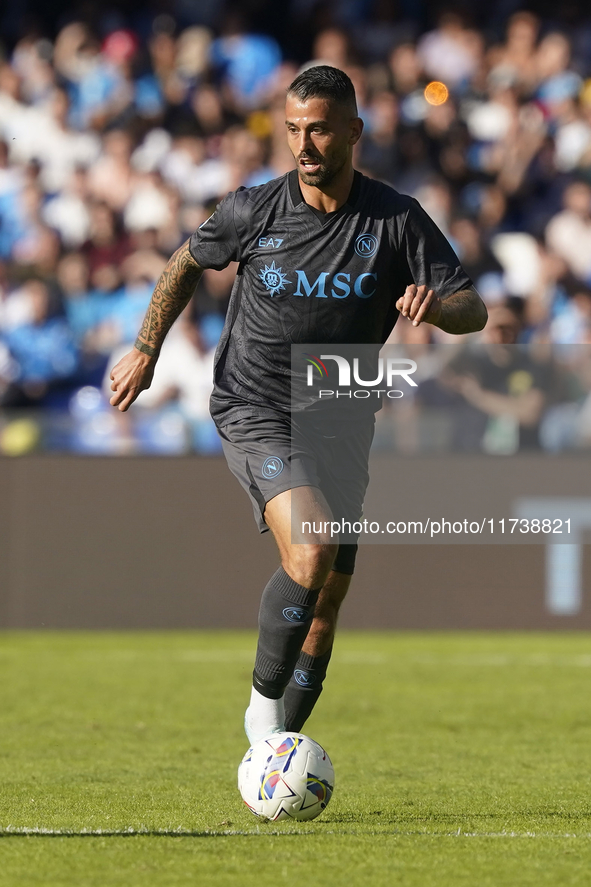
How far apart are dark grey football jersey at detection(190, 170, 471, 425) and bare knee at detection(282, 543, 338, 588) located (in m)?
0.60

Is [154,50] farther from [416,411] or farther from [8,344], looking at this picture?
[416,411]

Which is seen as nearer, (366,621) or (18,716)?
(18,716)

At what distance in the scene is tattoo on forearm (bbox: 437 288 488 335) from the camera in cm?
450

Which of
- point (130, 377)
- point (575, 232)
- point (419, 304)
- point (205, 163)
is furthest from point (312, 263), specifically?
point (205, 163)

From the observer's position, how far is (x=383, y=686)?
823cm

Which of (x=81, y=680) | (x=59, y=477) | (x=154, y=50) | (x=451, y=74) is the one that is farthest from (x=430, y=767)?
(x=154, y=50)

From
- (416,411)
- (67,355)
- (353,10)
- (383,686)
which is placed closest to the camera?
(383,686)

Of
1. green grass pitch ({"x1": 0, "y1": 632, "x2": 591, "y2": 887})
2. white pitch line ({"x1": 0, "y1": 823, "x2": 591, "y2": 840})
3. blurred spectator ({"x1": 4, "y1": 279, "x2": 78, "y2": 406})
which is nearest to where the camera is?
green grass pitch ({"x1": 0, "y1": 632, "x2": 591, "y2": 887})

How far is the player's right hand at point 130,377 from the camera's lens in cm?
493

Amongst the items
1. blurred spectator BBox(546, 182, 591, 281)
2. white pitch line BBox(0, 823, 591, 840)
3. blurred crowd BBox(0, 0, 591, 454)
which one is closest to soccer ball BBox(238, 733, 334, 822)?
white pitch line BBox(0, 823, 591, 840)

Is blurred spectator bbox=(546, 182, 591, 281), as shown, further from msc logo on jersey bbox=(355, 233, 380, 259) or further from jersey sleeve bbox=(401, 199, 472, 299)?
msc logo on jersey bbox=(355, 233, 380, 259)

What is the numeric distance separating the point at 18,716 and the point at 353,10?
10.8 meters

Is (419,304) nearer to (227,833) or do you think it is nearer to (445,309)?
(445,309)

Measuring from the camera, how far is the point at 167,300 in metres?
4.93
